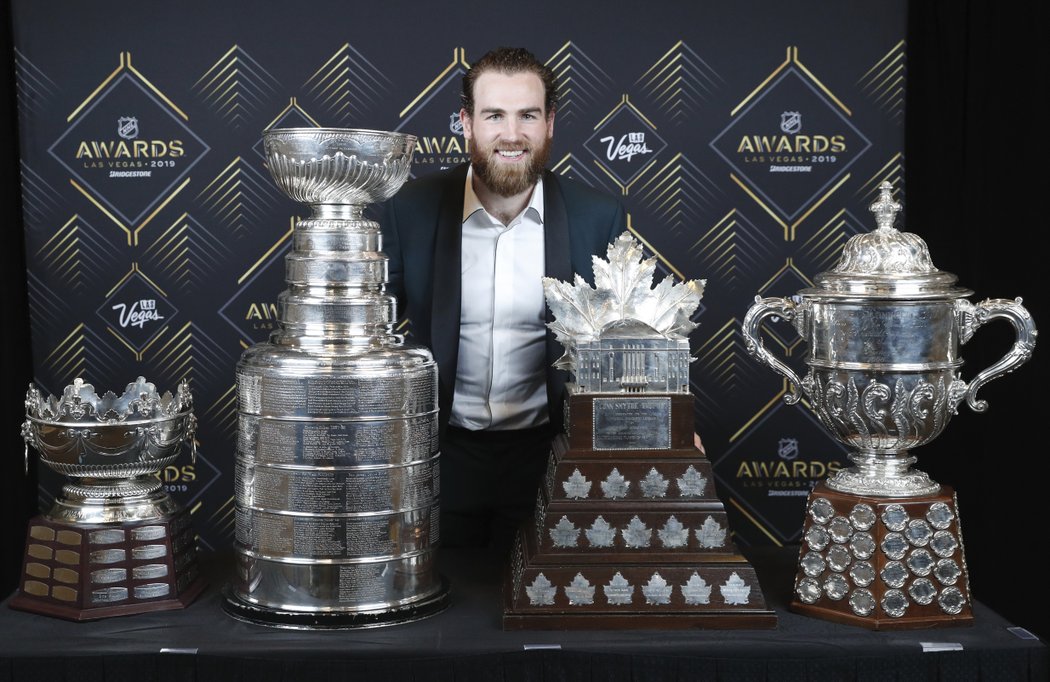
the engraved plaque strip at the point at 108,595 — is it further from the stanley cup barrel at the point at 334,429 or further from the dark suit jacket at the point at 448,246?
the dark suit jacket at the point at 448,246

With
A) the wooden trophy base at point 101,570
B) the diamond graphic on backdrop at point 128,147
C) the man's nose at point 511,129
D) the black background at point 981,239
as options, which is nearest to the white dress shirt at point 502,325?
Result: the man's nose at point 511,129

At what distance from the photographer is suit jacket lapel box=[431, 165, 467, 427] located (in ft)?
9.99

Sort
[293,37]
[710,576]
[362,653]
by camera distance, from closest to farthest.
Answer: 1. [362,653]
2. [710,576]
3. [293,37]

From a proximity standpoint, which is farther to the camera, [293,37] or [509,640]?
[293,37]

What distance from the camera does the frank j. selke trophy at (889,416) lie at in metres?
2.22

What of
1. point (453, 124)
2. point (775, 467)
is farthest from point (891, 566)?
point (453, 124)

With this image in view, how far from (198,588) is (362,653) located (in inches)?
21.0

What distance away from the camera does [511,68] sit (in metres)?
3.03

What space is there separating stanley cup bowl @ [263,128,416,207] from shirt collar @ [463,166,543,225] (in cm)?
91

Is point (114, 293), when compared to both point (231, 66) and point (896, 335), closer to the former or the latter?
point (231, 66)

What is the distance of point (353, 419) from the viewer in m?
2.19

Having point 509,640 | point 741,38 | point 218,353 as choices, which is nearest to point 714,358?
point 741,38

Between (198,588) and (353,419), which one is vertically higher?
(353,419)

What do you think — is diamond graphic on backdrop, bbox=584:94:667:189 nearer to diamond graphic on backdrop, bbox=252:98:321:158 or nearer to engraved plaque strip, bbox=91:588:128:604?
diamond graphic on backdrop, bbox=252:98:321:158
